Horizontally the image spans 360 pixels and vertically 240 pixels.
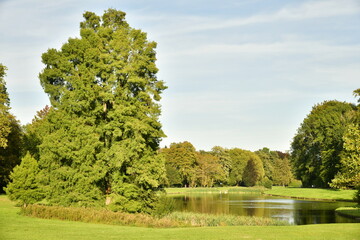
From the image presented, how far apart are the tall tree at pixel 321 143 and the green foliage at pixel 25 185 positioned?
43749 mm

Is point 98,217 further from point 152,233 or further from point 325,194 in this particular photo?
point 325,194

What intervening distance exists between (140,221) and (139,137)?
7875mm

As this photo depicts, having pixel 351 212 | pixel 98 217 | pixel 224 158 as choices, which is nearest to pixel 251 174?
pixel 224 158

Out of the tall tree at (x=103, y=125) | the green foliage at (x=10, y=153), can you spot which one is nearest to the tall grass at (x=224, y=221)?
the tall tree at (x=103, y=125)

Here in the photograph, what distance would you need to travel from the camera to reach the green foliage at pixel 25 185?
2811 centimetres

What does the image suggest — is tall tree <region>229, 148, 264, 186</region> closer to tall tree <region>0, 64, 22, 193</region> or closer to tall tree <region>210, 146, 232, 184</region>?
tall tree <region>210, 146, 232, 184</region>

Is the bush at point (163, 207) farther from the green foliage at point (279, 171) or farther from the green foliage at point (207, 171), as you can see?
the green foliage at point (279, 171)

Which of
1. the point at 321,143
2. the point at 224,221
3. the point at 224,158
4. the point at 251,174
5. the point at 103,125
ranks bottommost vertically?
the point at 224,221

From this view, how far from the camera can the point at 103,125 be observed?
1218 inches

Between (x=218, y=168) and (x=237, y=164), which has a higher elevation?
(x=237, y=164)

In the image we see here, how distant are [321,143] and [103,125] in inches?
2019

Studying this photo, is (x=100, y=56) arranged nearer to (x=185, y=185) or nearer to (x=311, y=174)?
(x=311, y=174)

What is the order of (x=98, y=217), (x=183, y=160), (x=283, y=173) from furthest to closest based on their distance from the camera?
(x=283, y=173) → (x=183, y=160) → (x=98, y=217)

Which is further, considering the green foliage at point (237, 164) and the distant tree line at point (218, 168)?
the green foliage at point (237, 164)
